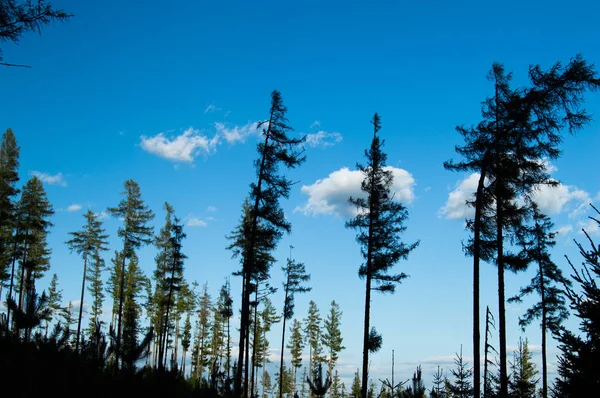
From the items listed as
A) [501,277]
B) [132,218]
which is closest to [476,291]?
[501,277]

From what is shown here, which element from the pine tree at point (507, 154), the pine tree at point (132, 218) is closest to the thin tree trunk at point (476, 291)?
the pine tree at point (507, 154)

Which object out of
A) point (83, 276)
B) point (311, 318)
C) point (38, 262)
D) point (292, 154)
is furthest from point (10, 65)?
point (311, 318)

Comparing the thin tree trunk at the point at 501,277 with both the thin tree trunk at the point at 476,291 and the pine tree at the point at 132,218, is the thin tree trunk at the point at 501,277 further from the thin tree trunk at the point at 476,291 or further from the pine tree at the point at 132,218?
the pine tree at the point at 132,218

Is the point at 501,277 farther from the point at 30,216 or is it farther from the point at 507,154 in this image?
the point at 30,216

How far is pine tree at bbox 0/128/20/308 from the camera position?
28.4m

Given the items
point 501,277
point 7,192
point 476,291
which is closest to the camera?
point 476,291

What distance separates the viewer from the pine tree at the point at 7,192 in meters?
28.4

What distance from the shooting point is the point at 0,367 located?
509cm

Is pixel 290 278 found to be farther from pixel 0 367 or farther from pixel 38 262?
pixel 0 367

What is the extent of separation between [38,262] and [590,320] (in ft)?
141

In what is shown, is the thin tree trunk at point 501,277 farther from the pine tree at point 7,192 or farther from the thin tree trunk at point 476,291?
the pine tree at point 7,192

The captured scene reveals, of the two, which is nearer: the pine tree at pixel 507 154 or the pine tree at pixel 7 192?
the pine tree at pixel 507 154

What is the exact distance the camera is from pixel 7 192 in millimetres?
28531

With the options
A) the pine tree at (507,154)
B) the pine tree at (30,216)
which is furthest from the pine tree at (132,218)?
the pine tree at (507,154)
